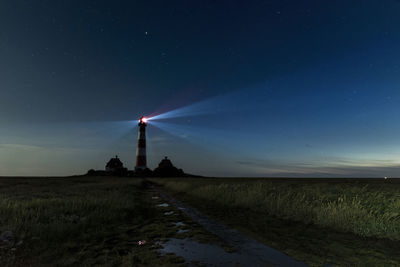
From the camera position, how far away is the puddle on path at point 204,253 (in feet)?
20.4

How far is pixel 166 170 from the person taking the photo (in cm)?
9731

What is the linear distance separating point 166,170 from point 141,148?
22.1 m

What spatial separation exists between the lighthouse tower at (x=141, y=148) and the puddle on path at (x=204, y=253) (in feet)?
235

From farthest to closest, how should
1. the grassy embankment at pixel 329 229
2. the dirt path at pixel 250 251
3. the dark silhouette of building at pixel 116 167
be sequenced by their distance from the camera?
the dark silhouette of building at pixel 116 167
the grassy embankment at pixel 329 229
the dirt path at pixel 250 251

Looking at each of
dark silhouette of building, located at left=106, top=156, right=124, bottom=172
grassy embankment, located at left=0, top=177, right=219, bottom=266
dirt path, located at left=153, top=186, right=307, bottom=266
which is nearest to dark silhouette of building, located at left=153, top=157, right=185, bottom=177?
dark silhouette of building, located at left=106, top=156, right=124, bottom=172

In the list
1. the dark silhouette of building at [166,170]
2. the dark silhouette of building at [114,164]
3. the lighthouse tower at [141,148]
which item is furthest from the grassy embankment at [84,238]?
the dark silhouette of building at [114,164]

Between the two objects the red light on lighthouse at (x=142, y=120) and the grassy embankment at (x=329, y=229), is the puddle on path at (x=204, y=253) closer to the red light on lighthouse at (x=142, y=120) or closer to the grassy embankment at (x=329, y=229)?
the grassy embankment at (x=329, y=229)

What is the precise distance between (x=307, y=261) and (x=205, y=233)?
414cm

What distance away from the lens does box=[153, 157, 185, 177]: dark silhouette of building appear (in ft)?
307

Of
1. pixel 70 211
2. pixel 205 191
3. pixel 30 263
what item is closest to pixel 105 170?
pixel 205 191

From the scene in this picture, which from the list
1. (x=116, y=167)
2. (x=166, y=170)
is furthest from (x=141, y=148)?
(x=166, y=170)

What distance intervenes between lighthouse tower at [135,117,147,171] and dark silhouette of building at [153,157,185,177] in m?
11.7

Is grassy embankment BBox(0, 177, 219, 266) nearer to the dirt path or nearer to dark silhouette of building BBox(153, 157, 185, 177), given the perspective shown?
the dirt path

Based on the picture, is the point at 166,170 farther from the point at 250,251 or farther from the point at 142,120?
the point at 250,251
